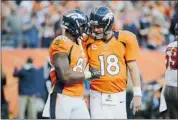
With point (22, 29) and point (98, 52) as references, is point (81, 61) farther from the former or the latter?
point (22, 29)

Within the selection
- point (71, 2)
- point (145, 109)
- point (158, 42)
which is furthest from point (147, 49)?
point (145, 109)

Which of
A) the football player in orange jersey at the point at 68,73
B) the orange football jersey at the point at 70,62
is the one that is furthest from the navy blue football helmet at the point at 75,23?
the orange football jersey at the point at 70,62

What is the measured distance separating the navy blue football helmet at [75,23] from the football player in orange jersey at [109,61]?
28cm

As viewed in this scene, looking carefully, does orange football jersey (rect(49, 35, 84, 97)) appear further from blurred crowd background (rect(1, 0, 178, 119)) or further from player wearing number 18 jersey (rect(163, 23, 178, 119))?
blurred crowd background (rect(1, 0, 178, 119))

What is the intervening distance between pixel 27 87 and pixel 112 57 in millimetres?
5689

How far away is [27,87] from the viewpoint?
46.1ft

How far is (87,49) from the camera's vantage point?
8.58 metres

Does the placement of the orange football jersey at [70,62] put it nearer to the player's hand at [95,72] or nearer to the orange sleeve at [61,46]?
the orange sleeve at [61,46]

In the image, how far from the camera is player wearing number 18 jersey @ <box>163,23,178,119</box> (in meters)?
9.91

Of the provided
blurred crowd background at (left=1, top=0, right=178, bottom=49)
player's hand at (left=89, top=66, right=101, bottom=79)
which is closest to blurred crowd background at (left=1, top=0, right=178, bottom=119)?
blurred crowd background at (left=1, top=0, right=178, bottom=49)

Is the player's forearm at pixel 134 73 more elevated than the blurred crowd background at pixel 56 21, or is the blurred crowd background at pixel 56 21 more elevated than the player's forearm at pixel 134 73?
the blurred crowd background at pixel 56 21

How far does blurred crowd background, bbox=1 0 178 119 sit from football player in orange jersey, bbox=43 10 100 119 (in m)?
7.22

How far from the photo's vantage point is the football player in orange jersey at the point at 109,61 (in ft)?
28.0

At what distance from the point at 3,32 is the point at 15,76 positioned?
8.57 feet
